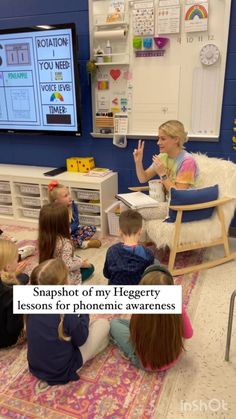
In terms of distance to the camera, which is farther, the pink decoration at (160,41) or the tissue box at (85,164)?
the tissue box at (85,164)

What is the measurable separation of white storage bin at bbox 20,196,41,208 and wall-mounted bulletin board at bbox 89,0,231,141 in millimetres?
1028

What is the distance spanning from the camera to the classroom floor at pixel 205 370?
1.49 metres

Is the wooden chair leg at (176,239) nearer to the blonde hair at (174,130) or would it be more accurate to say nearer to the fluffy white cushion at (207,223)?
the fluffy white cushion at (207,223)

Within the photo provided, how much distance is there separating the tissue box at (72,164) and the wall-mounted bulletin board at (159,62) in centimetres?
48

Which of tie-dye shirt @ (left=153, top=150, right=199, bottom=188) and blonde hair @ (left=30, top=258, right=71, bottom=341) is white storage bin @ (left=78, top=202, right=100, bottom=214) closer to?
tie-dye shirt @ (left=153, top=150, right=199, bottom=188)

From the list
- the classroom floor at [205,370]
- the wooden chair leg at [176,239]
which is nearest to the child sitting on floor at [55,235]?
the wooden chair leg at [176,239]

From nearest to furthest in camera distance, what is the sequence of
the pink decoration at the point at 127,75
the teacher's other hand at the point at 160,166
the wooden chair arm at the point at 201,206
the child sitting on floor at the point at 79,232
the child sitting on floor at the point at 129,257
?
the child sitting on floor at the point at 129,257
the wooden chair arm at the point at 201,206
the teacher's other hand at the point at 160,166
the child sitting on floor at the point at 79,232
the pink decoration at the point at 127,75

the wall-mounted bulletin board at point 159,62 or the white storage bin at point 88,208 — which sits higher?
the wall-mounted bulletin board at point 159,62

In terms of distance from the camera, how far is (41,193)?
11.0 feet

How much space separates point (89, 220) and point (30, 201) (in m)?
0.67

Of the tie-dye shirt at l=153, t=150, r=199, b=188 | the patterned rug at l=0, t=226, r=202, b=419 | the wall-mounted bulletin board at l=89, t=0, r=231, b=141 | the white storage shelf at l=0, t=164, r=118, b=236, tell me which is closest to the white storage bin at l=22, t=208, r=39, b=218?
the white storage shelf at l=0, t=164, r=118, b=236

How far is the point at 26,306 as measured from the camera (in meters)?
1.49

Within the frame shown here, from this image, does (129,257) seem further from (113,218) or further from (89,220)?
(89,220)

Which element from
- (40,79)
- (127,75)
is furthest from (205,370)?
(40,79)
